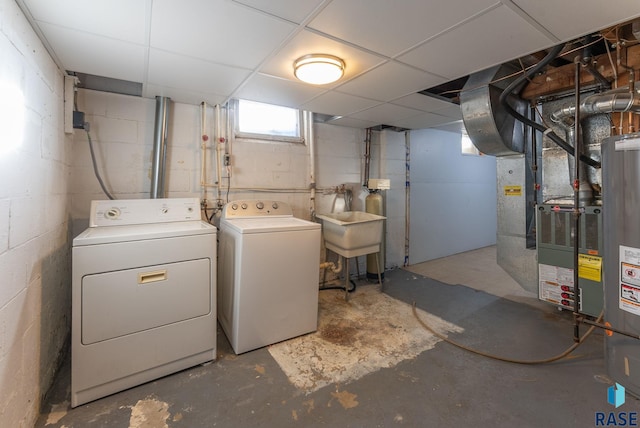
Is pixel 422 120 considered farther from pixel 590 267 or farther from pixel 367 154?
pixel 590 267

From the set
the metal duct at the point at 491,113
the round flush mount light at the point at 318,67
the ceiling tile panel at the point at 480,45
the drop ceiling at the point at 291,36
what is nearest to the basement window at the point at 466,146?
the metal duct at the point at 491,113

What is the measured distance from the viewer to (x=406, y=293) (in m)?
3.25

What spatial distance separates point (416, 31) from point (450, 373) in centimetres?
209

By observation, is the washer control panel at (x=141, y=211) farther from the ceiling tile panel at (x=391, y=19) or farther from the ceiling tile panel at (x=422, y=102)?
the ceiling tile panel at (x=422, y=102)

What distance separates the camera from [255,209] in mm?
2789

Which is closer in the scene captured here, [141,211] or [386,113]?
[141,211]

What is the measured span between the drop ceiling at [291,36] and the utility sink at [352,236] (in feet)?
4.46

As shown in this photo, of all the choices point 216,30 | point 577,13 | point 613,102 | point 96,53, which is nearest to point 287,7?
point 216,30

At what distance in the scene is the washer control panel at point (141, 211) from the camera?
6.69 feet

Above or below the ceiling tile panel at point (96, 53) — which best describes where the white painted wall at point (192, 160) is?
below

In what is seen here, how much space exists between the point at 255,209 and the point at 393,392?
75.3 inches

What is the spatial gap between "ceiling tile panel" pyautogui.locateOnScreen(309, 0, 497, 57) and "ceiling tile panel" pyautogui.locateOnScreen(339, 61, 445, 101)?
0.34 m

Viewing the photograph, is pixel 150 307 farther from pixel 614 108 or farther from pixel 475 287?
pixel 475 287

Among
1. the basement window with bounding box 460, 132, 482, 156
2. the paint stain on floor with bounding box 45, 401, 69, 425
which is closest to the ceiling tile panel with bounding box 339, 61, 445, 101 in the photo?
the paint stain on floor with bounding box 45, 401, 69, 425
